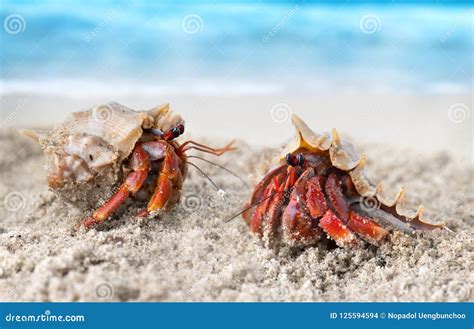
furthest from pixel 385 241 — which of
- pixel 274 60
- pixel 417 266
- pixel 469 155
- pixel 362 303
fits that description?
pixel 274 60

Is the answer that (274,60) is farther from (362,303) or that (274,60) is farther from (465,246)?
(362,303)

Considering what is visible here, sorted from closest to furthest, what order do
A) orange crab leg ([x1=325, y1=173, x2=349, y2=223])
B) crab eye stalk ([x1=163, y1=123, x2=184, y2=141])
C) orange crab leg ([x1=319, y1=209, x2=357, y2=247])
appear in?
1. orange crab leg ([x1=319, y1=209, x2=357, y2=247])
2. orange crab leg ([x1=325, y1=173, x2=349, y2=223])
3. crab eye stalk ([x1=163, y1=123, x2=184, y2=141])

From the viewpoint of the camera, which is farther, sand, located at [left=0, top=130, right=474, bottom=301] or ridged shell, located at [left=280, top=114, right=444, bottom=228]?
ridged shell, located at [left=280, top=114, right=444, bottom=228]

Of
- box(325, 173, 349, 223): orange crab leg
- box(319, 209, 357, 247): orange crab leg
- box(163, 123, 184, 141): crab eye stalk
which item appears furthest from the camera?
box(163, 123, 184, 141): crab eye stalk

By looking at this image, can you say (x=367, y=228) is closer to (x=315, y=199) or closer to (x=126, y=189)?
(x=315, y=199)

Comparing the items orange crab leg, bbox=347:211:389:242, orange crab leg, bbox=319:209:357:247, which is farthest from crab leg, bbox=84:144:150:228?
orange crab leg, bbox=347:211:389:242

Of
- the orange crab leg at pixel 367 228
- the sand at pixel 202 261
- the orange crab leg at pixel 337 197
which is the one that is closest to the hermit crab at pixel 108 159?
the sand at pixel 202 261

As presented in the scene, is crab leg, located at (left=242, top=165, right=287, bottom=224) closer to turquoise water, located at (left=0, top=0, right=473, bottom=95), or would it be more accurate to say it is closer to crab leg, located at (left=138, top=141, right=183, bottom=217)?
crab leg, located at (left=138, top=141, right=183, bottom=217)

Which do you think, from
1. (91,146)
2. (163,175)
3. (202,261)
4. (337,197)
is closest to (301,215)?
(337,197)

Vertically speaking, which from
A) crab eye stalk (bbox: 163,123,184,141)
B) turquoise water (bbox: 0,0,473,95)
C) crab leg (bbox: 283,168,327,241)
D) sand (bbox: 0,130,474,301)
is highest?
turquoise water (bbox: 0,0,473,95)
